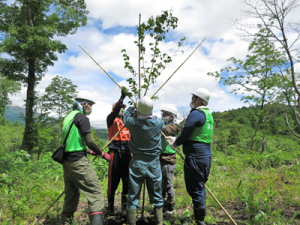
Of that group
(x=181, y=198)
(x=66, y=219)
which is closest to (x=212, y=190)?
(x=181, y=198)

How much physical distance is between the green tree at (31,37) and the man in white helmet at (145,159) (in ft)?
36.0

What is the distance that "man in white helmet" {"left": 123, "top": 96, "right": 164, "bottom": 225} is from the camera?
8.91 ft

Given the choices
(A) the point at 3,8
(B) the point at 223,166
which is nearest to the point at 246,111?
(B) the point at 223,166

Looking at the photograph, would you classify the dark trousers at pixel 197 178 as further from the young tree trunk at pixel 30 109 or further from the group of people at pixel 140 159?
the young tree trunk at pixel 30 109

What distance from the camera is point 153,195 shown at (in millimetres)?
2777

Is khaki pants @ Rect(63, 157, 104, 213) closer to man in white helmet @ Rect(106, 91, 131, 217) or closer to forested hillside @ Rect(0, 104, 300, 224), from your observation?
man in white helmet @ Rect(106, 91, 131, 217)

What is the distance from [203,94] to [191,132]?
74cm

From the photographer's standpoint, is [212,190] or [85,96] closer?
[85,96]

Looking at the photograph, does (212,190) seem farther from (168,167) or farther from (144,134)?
(144,134)

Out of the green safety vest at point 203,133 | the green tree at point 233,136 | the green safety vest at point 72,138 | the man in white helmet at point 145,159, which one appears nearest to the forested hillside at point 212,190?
the man in white helmet at point 145,159

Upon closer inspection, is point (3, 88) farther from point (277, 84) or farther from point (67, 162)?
point (277, 84)

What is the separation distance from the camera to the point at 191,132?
286 cm

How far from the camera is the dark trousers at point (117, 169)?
339 cm

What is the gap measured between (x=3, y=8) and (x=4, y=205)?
13.1m
